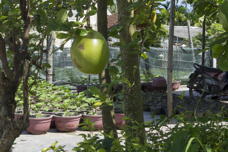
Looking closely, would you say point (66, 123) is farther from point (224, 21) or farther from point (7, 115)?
point (224, 21)

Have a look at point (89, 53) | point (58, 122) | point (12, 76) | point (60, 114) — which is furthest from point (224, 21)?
point (60, 114)

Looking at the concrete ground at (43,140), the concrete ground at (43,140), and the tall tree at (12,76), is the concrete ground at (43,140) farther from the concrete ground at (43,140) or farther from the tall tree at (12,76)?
the tall tree at (12,76)

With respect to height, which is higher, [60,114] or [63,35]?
[63,35]

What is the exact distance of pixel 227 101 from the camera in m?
7.25

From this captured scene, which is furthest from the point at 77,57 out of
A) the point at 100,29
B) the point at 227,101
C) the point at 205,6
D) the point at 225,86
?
the point at 227,101

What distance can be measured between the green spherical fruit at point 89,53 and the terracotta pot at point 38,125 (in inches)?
164

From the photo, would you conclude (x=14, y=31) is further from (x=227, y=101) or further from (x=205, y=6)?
(x=227, y=101)

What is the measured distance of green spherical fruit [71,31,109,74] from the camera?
103 cm

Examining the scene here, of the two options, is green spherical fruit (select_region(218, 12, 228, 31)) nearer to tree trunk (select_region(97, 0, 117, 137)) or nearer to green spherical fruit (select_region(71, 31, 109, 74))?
green spherical fruit (select_region(71, 31, 109, 74))

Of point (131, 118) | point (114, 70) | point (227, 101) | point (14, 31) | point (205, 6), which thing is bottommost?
point (227, 101)

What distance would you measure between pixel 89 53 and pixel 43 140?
4.04 m

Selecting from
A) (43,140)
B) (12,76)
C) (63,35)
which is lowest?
(43,140)

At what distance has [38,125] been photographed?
5.06 m

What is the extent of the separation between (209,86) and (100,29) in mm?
5826
